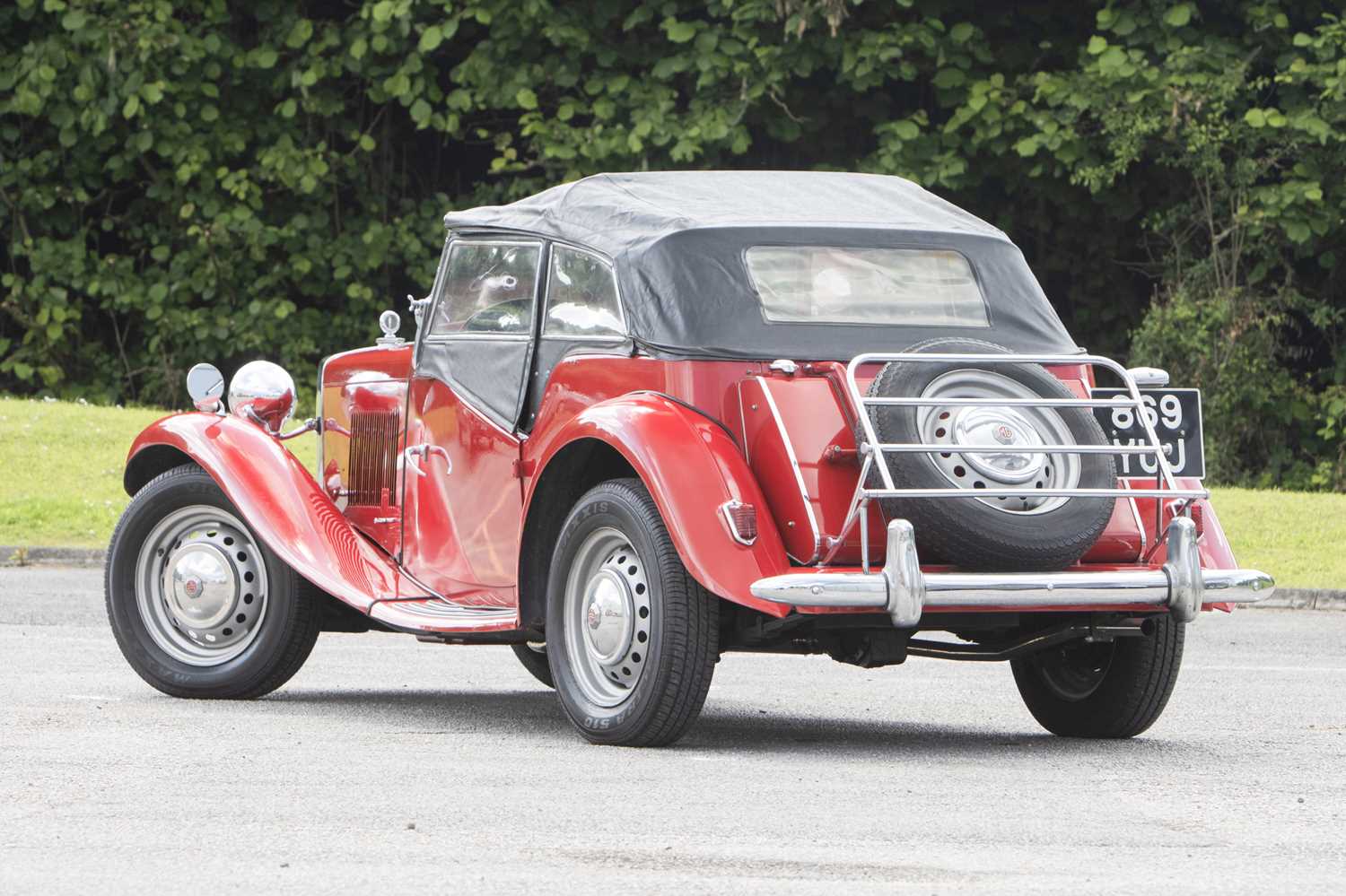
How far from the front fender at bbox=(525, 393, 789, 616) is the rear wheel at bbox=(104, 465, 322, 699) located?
6.12 ft

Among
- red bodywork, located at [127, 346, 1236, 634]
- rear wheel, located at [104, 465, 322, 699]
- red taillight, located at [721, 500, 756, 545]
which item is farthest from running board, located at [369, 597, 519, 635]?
red taillight, located at [721, 500, 756, 545]

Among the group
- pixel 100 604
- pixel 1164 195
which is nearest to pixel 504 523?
pixel 100 604

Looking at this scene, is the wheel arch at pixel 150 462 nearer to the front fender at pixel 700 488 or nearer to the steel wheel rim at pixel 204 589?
the steel wheel rim at pixel 204 589

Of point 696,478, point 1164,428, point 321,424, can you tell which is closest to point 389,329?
point 321,424

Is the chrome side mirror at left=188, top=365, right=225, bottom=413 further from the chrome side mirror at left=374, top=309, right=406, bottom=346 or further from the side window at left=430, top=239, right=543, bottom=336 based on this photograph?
the side window at left=430, top=239, right=543, bottom=336

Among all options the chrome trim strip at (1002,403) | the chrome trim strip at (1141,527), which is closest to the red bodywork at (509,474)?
the chrome trim strip at (1141,527)

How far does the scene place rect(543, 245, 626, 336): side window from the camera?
25.3 feet

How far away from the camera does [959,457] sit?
22.7ft

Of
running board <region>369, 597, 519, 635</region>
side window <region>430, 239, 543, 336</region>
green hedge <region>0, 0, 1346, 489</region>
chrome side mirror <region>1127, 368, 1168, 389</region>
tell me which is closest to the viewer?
running board <region>369, 597, 519, 635</region>

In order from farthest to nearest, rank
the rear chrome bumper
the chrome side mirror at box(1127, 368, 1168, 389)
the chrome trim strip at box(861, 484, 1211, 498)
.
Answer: the chrome side mirror at box(1127, 368, 1168, 389) < the chrome trim strip at box(861, 484, 1211, 498) < the rear chrome bumper

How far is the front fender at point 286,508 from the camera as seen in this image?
27.1ft

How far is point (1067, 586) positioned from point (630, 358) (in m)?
1.64

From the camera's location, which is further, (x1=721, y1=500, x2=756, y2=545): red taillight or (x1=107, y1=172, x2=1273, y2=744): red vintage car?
(x1=107, y1=172, x2=1273, y2=744): red vintage car

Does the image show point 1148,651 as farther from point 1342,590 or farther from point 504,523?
point 1342,590
